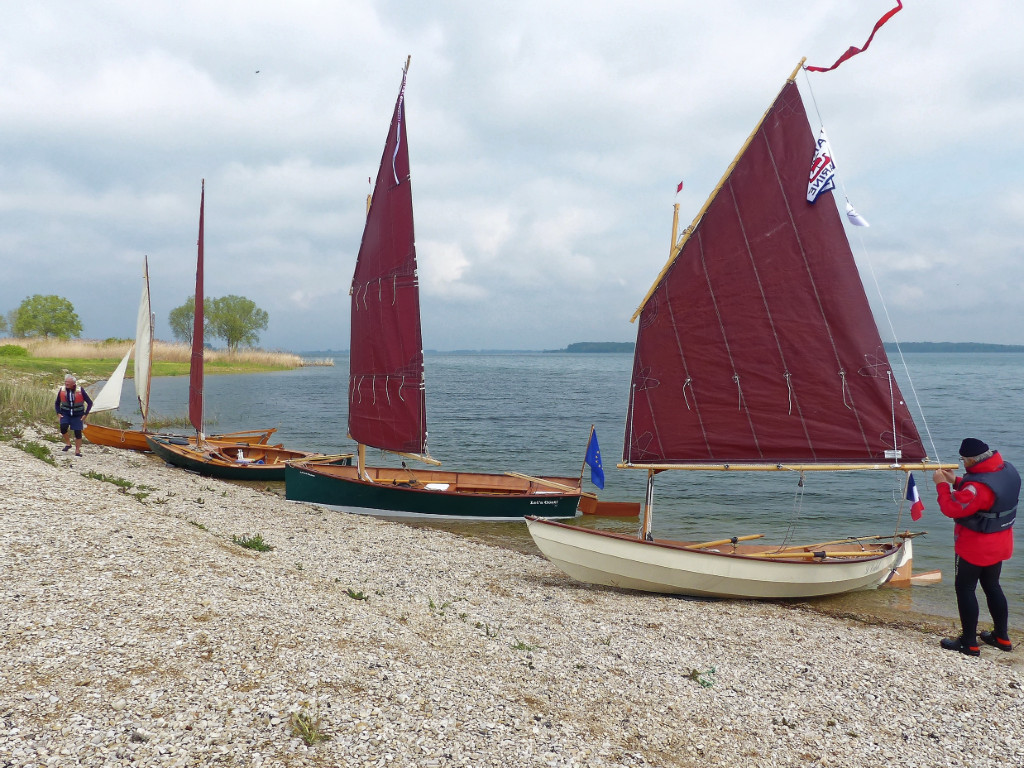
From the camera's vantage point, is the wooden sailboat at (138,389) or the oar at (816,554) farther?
the wooden sailboat at (138,389)

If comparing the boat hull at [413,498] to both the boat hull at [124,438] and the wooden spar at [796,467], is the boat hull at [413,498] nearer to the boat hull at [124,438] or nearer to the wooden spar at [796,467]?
the wooden spar at [796,467]

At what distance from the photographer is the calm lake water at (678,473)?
60.4ft

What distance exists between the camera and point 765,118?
1200 cm

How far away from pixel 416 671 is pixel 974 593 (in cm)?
848

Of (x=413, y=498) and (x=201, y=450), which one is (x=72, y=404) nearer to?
(x=201, y=450)

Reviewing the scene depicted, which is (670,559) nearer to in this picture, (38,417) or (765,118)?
(765,118)

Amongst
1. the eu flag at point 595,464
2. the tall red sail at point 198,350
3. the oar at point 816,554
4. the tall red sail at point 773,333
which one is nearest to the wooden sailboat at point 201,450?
the tall red sail at point 198,350

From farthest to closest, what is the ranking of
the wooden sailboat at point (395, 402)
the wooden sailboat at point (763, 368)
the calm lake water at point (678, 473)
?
1. the calm lake water at point (678, 473)
2. the wooden sailboat at point (395, 402)
3. the wooden sailboat at point (763, 368)

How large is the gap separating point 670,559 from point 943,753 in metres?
5.34

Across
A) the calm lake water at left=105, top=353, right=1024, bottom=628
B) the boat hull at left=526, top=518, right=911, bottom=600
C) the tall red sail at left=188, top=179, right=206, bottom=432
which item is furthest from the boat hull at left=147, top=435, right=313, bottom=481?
the boat hull at left=526, top=518, right=911, bottom=600

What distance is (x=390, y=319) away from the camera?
1742 centimetres

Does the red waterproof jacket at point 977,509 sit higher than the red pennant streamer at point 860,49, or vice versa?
the red pennant streamer at point 860,49

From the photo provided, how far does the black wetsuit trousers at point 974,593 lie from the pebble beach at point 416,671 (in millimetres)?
505

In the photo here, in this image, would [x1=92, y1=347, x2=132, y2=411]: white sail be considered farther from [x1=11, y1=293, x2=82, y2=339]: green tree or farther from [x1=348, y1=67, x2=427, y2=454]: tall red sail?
[x1=11, y1=293, x2=82, y2=339]: green tree
